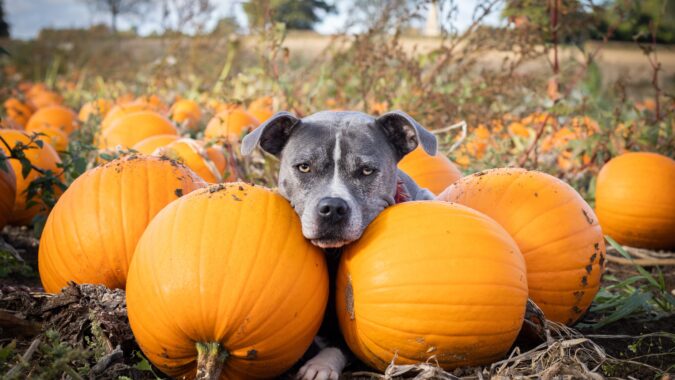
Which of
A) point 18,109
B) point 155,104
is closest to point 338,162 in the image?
point 155,104

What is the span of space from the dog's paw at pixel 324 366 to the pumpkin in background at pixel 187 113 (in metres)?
5.59

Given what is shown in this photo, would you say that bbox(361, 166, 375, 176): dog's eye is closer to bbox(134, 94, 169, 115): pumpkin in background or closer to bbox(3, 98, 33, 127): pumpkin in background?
bbox(134, 94, 169, 115): pumpkin in background

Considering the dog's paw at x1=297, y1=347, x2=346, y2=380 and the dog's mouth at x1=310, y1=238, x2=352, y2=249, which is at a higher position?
the dog's mouth at x1=310, y1=238, x2=352, y2=249

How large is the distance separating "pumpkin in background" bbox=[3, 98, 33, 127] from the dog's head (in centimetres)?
767

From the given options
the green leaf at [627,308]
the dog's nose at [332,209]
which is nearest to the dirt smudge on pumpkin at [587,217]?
the green leaf at [627,308]

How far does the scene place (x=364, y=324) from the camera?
2762 millimetres

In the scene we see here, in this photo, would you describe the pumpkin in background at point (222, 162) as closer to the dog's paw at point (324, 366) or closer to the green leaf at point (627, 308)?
the dog's paw at point (324, 366)

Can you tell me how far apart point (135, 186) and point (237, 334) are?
1299mm

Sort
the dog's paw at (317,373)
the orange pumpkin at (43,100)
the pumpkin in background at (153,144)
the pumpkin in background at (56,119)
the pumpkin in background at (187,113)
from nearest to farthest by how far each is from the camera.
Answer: the dog's paw at (317,373), the pumpkin in background at (153,144), the pumpkin in background at (187,113), the pumpkin in background at (56,119), the orange pumpkin at (43,100)

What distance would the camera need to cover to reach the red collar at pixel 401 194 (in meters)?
3.68

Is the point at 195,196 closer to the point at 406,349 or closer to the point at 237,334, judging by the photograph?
the point at 237,334

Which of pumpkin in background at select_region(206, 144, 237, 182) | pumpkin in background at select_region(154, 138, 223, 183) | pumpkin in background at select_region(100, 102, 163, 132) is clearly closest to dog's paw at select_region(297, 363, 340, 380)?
pumpkin in background at select_region(154, 138, 223, 183)

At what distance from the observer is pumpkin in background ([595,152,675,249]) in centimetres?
534

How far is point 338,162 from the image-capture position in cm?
336
